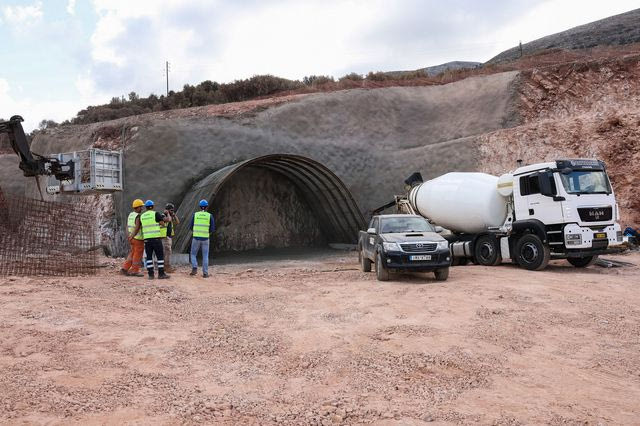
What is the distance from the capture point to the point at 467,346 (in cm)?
668

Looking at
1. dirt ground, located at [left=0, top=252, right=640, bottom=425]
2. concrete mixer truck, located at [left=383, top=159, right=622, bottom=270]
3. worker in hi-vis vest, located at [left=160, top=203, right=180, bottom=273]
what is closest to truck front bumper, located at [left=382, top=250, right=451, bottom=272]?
dirt ground, located at [left=0, top=252, right=640, bottom=425]

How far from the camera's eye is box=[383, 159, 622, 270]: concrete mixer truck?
1328 cm

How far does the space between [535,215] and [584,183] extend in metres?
1.44

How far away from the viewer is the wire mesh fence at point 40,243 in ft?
43.4

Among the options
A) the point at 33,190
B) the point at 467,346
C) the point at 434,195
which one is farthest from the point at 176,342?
the point at 33,190

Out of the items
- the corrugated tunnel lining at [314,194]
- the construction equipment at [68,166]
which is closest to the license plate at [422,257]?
the corrugated tunnel lining at [314,194]

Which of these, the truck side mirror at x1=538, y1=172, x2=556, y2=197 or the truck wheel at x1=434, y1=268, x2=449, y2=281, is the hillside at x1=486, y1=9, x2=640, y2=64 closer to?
the truck side mirror at x1=538, y1=172, x2=556, y2=197

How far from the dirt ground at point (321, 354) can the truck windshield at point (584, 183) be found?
3.24m

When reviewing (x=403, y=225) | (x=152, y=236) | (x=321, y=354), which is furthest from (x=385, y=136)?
(x=321, y=354)

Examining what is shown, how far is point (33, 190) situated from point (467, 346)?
26.8 meters

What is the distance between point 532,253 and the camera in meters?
14.0

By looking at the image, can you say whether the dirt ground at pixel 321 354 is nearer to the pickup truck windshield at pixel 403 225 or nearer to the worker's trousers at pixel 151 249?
the worker's trousers at pixel 151 249

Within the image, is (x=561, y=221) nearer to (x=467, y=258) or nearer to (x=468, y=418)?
(x=467, y=258)

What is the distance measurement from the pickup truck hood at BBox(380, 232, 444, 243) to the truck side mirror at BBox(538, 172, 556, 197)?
3.15m
